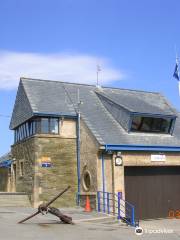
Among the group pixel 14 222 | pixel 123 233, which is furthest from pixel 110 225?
pixel 14 222

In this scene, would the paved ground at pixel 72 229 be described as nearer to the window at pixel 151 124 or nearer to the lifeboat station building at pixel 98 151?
the lifeboat station building at pixel 98 151

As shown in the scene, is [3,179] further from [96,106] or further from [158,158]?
[158,158]

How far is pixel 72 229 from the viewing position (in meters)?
15.3

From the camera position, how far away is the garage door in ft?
73.1

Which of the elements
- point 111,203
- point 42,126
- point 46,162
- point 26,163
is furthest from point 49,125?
point 111,203

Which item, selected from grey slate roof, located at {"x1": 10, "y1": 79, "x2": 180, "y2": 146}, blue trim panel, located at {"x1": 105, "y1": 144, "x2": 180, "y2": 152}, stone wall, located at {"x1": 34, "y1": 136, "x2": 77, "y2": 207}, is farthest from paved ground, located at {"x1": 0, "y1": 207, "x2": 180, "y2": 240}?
grey slate roof, located at {"x1": 10, "y1": 79, "x2": 180, "y2": 146}

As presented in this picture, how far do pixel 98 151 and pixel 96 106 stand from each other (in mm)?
5064

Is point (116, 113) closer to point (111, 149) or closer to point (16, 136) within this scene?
point (111, 149)

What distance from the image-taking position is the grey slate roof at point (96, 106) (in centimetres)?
2323

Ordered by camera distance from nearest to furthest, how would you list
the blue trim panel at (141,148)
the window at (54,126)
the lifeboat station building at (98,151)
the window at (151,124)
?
the blue trim panel at (141,148) → the lifeboat station building at (98,151) → the window at (54,126) → the window at (151,124)

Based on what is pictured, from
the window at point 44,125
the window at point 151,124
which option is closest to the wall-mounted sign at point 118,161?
the window at point 151,124

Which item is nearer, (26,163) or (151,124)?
(151,124)

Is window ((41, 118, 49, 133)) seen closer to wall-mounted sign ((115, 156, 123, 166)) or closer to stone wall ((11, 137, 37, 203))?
stone wall ((11, 137, 37, 203))

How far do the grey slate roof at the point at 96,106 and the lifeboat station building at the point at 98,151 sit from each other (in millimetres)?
63
